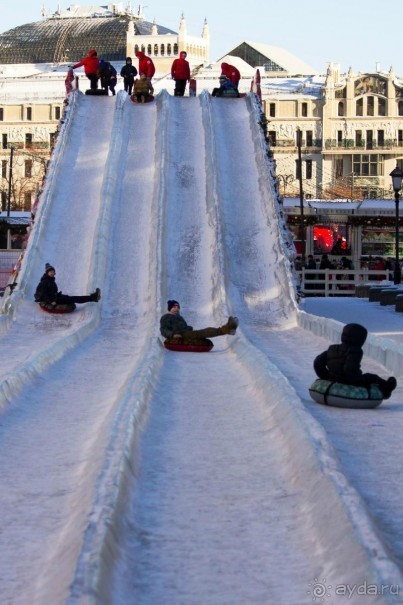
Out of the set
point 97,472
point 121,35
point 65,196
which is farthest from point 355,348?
point 121,35

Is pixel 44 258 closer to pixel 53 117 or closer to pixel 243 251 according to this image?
pixel 243 251

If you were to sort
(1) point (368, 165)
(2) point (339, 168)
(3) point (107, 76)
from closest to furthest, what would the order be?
(3) point (107, 76)
(1) point (368, 165)
(2) point (339, 168)

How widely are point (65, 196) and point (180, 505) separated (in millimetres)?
20548

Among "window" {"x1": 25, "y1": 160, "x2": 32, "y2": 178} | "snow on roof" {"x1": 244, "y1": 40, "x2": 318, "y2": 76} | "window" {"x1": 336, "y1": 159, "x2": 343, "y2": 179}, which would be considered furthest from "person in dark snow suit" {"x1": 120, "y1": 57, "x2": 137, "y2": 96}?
"snow on roof" {"x1": 244, "y1": 40, "x2": 318, "y2": 76}

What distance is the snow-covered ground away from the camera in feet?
18.3

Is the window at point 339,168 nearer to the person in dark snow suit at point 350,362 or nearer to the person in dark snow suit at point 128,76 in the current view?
the person in dark snow suit at point 128,76

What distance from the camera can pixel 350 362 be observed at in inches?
398

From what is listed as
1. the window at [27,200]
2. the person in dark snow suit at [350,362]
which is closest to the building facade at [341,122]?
the window at [27,200]

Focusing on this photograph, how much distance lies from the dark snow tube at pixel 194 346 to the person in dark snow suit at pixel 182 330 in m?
0.04

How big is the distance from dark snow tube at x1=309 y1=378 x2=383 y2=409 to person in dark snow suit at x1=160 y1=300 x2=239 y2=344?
5896 millimetres

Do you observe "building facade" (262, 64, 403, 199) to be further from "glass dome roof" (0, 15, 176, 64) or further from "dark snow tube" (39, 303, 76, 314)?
"dark snow tube" (39, 303, 76, 314)

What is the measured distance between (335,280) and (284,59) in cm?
11004

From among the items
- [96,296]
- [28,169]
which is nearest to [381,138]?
[28,169]

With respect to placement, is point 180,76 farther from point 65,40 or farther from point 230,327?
point 65,40
